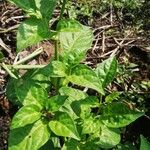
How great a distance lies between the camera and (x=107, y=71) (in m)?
1.77

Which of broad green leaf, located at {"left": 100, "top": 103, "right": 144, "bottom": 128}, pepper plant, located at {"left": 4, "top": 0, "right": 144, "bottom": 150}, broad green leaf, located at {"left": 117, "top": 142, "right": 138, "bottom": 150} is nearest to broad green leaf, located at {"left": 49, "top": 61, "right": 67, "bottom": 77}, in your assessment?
pepper plant, located at {"left": 4, "top": 0, "right": 144, "bottom": 150}

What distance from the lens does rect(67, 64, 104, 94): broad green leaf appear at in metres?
1.49

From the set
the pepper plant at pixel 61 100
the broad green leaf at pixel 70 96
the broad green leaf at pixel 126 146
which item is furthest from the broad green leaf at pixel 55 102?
the broad green leaf at pixel 126 146

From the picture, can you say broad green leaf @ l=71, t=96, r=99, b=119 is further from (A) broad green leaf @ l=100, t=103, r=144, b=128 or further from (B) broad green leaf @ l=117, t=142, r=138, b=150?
(B) broad green leaf @ l=117, t=142, r=138, b=150

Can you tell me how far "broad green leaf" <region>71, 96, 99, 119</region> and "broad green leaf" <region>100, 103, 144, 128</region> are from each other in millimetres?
57

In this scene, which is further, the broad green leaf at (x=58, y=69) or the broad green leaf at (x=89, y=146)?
the broad green leaf at (x=89, y=146)

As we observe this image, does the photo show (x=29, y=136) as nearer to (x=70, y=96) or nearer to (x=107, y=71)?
(x=70, y=96)

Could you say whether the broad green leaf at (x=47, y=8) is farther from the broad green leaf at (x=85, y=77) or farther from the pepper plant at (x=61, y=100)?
the broad green leaf at (x=85, y=77)

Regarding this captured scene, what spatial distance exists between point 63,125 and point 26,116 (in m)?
0.14

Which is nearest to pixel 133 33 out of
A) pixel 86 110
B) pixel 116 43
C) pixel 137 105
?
pixel 116 43

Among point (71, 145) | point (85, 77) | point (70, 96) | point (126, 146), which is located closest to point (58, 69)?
point (85, 77)

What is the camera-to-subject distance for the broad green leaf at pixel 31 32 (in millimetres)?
1409

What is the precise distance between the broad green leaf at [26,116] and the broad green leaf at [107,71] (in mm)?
340

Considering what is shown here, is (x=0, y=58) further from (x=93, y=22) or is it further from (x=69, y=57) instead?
(x=93, y=22)
